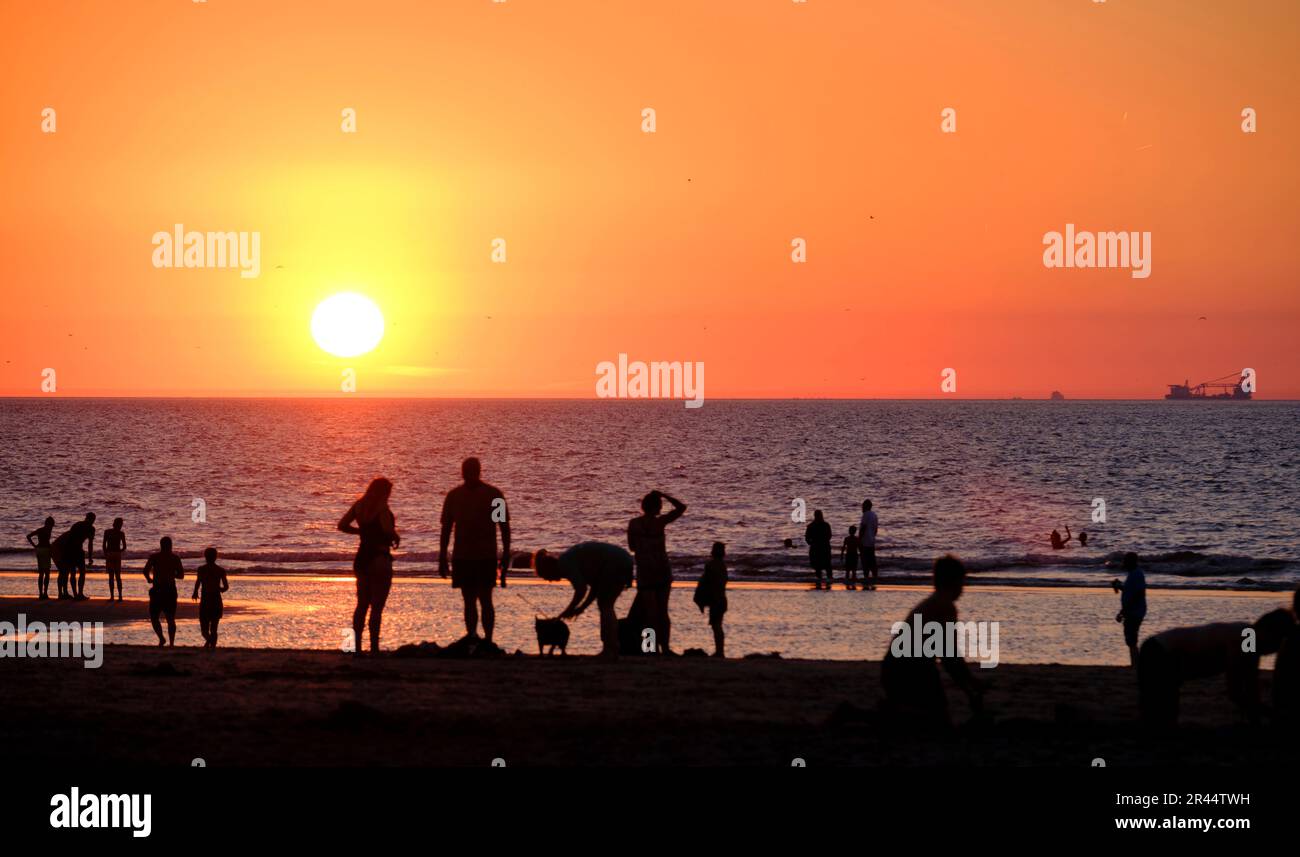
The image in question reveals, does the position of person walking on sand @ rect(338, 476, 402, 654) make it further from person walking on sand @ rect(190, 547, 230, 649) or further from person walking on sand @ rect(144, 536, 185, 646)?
person walking on sand @ rect(144, 536, 185, 646)

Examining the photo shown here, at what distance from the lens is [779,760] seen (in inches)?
387

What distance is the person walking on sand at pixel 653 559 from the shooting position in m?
16.1

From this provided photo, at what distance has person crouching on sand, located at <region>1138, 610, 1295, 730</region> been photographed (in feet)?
35.4

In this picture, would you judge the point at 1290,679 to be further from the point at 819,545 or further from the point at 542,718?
the point at 819,545

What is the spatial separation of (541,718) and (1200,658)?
5.25 metres

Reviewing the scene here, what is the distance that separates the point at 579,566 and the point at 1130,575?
8.59m

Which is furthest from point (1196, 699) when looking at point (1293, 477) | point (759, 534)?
point (1293, 477)

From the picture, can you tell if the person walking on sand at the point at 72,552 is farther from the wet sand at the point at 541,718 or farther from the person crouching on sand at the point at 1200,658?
the person crouching on sand at the point at 1200,658

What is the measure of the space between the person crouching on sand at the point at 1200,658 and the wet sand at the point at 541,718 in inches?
9.8

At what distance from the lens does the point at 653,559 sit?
641 inches

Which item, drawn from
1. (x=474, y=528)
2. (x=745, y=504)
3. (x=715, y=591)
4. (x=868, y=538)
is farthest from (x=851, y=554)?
(x=745, y=504)

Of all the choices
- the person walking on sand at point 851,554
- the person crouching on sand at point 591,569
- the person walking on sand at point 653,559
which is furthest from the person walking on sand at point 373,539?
the person walking on sand at point 851,554

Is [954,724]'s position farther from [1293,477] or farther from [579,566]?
[1293,477]

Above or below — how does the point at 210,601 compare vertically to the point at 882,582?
above
